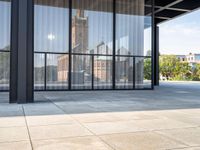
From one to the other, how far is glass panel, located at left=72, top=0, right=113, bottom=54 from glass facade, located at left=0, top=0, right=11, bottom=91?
12.1ft

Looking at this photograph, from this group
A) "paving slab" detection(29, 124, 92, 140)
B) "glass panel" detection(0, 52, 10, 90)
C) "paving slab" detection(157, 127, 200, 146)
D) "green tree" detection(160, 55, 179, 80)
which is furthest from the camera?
"green tree" detection(160, 55, 179, 80)

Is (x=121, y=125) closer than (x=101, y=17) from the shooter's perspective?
Yes

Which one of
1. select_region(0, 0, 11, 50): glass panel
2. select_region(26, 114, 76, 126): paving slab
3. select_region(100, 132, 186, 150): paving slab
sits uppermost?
select_region(0, 0, 11, 50): glass panel

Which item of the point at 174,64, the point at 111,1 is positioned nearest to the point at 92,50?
the point at 111,1

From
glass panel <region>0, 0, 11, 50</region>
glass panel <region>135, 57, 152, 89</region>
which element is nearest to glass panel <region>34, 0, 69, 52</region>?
glass panel <region>0, 0, 11, 50</region>

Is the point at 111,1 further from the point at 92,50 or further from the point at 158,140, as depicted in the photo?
the point at 158,140

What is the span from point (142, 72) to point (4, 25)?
8.65 meters

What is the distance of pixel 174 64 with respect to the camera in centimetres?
4778

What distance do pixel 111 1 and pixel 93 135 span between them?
522 inches

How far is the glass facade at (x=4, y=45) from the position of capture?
1411 centimetres

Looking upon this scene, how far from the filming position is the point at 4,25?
1428 centimetres

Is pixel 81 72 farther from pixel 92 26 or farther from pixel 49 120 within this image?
pixel 49 120

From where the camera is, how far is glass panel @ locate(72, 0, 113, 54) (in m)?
15.8

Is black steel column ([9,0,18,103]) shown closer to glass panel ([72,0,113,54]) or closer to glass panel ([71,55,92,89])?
glass panel ([71,55,92,89])
